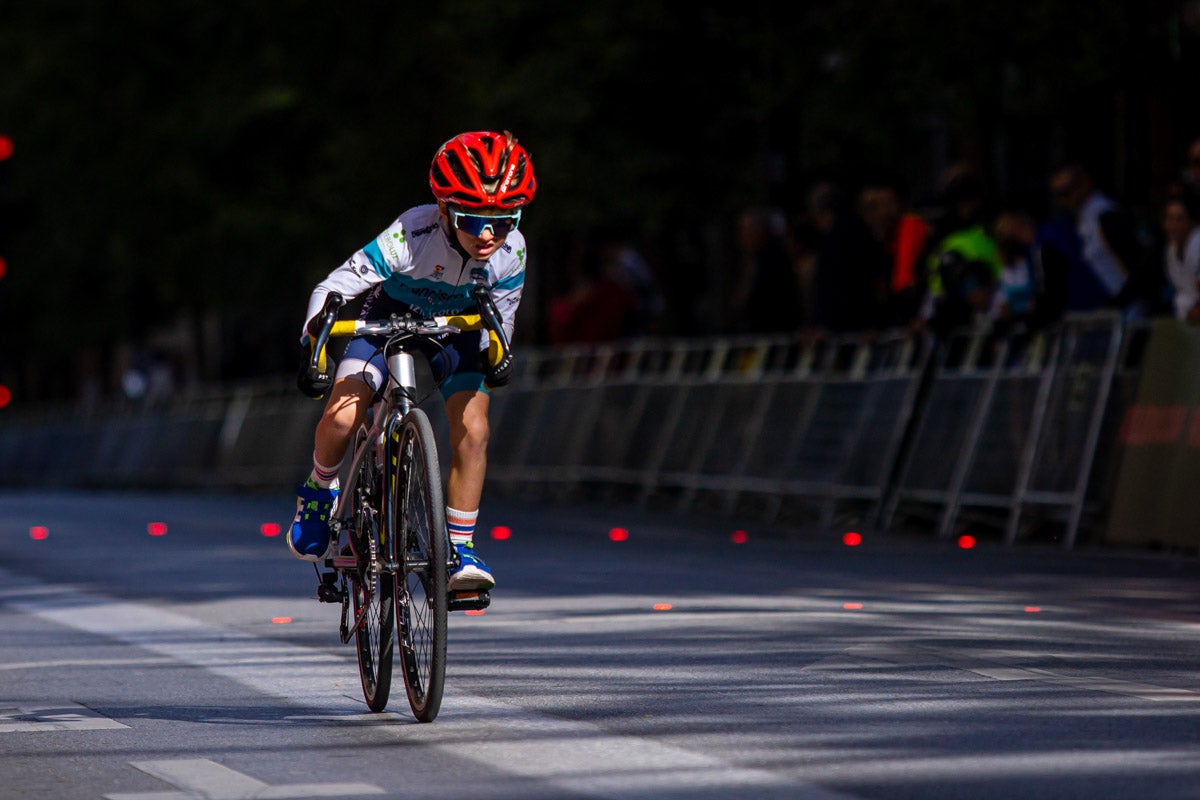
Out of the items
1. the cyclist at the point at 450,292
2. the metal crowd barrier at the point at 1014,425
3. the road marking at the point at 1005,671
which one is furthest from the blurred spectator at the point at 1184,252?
the cyclist at the point at 450,292

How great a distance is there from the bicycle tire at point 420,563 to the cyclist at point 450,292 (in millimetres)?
232

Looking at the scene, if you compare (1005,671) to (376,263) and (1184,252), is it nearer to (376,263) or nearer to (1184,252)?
(376,263)

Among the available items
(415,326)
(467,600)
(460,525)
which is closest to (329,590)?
(460,525)

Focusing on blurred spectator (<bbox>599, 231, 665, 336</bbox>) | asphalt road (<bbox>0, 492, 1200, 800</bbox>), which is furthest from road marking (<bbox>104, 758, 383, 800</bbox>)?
blurred spectator (<bbox>599, 231, 665, 336</bbox>)

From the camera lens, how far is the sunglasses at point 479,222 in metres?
8.59

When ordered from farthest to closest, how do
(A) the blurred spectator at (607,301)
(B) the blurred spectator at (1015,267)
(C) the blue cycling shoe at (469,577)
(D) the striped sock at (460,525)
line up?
(A) the blurred spectator at (607,301) < (B) the blurred spectator at (1015,267) < (D) the striped sock at (460,525) < (C) the blue cycling shoe at (469,577)

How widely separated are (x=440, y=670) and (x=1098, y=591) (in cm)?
569

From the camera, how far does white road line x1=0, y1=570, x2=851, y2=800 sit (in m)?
6.91

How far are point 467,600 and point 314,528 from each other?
84 cm

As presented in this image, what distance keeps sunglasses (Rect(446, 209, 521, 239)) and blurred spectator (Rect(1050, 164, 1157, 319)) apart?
8467 mm

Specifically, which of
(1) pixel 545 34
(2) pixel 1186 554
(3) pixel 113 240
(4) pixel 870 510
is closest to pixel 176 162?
(3) pixel 113 240

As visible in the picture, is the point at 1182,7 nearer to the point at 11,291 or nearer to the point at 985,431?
the point at 985,431

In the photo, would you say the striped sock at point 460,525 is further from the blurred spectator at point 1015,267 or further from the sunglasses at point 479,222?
the blurred spectator at point 1015,267

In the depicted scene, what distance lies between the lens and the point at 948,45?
828 inches
